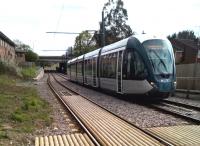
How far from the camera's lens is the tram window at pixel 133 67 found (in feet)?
61.5

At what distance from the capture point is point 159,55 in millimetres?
18828

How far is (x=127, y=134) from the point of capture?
10016 millimetres

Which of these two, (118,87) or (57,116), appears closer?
(57,116)

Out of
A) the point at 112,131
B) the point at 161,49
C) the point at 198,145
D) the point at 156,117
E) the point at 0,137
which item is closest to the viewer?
the point at 198,145

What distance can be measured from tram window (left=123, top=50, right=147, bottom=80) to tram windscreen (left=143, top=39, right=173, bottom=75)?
509mm

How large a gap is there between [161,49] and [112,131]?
9208mm

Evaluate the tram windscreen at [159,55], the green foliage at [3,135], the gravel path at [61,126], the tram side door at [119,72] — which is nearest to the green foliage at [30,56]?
the tram side door at [119,72]

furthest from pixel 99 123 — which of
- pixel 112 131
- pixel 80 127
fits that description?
pixel 112 131

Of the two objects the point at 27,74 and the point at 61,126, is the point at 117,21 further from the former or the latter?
the point at 61,126

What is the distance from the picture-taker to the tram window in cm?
1873

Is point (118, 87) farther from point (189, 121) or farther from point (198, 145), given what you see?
point (198, 145)

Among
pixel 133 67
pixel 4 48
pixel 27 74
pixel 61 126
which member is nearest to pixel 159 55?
pixel 133 67

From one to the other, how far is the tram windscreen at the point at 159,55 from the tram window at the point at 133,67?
0.51 m

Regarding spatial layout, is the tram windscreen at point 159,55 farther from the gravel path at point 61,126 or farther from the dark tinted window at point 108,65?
the gravel path at point 61,126
